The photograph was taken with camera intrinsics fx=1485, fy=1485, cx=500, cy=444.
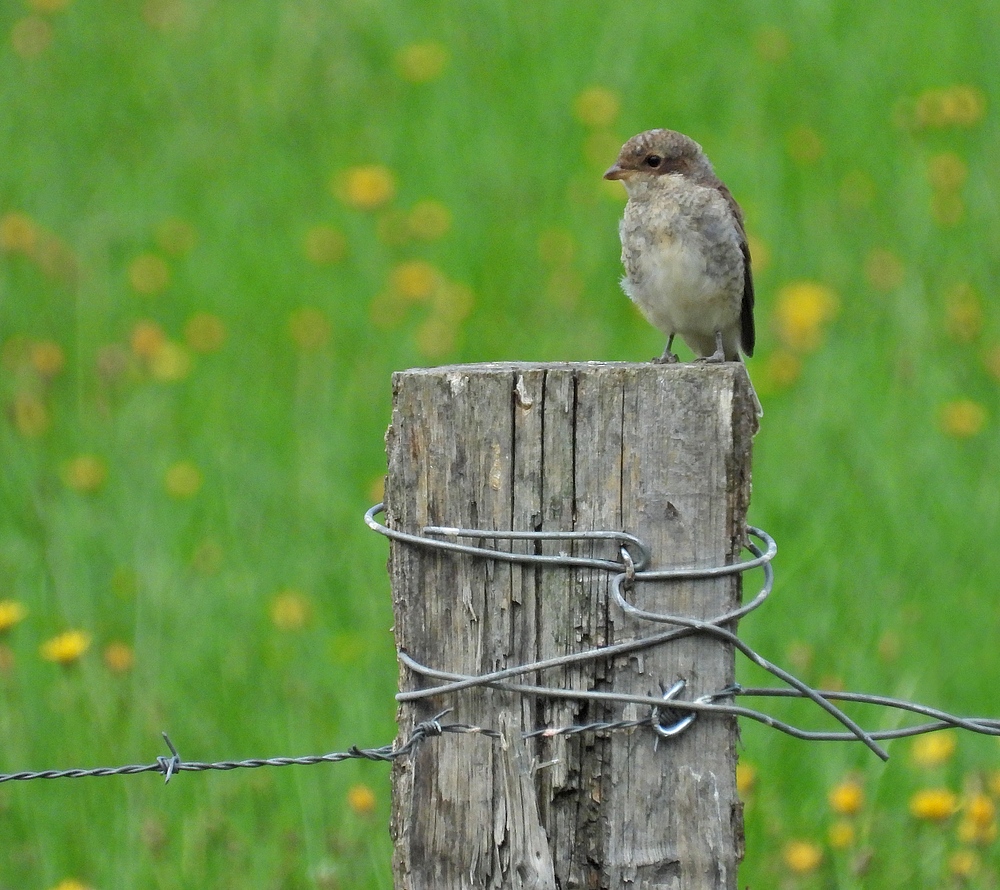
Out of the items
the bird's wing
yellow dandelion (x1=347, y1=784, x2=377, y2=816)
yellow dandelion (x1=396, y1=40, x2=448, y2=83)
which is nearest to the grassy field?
yellow dandelion (x1=347, y1=784, x2=377, y2=816)

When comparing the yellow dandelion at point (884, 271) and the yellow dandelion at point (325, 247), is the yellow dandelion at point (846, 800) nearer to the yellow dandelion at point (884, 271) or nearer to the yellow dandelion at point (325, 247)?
the yellow dandelion at point (884, 271)

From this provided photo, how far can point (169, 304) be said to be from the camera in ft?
25.4

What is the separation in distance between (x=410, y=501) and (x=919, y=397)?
442 centimetres

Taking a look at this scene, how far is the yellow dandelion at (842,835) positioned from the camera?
12.2 feet

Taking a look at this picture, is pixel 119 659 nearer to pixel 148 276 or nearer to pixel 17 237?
pixel 148 276

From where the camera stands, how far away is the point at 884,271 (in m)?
7.23

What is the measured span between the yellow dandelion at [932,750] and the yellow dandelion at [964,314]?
295 centimetres

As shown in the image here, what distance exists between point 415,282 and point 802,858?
3897 mm

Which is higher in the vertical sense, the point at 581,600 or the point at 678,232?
the point at 678,232

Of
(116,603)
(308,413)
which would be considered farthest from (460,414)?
(308,413)

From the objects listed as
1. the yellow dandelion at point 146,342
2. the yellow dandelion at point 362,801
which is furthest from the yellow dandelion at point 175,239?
the yellow dandelion at point 362,801

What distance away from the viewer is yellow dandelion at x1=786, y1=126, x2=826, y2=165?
8078 mm

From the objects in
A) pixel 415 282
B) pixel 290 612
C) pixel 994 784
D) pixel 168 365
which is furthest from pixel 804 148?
pixel 994 784

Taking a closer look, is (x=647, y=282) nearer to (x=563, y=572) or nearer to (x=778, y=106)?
(x=563, y=572)
